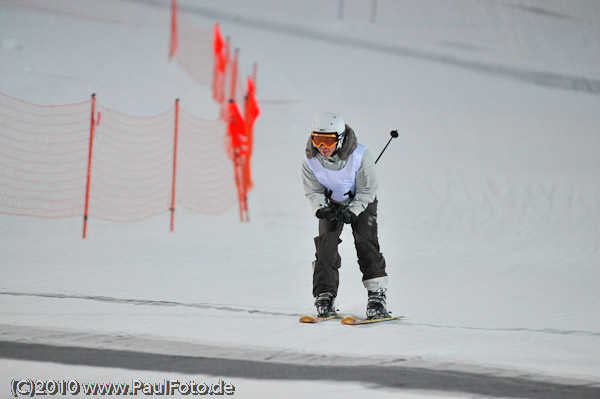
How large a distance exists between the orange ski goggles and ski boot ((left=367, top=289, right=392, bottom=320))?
92cm

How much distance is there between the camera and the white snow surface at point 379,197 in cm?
426

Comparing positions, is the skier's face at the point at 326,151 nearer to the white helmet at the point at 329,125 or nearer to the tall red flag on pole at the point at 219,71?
the white helmet at the point at 329,125

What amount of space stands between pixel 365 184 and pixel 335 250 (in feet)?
1.40

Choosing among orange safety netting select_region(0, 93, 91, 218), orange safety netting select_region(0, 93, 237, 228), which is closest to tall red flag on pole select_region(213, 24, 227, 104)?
orange safety netting select_region(0, 93, 237, 228)

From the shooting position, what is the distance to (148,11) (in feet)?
68.5

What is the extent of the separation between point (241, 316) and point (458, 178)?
321 inches

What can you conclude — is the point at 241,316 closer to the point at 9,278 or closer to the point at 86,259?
the point at 9,278

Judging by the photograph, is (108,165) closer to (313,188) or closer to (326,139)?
(313,188)

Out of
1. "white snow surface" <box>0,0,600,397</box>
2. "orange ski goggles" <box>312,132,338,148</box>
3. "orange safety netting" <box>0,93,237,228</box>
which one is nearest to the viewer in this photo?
"white snow surface" <box>0,0,600,397</box>

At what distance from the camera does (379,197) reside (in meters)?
11.8

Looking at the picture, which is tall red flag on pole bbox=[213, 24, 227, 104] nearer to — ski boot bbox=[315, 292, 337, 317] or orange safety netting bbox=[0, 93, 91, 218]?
orange safety netting bbox=[0, 93, 91, 218]

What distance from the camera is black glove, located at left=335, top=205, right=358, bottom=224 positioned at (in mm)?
4500

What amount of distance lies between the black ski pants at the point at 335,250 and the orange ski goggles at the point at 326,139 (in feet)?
1.32

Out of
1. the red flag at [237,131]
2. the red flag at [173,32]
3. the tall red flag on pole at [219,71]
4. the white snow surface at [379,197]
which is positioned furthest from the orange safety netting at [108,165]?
the red flag at [173,32]
